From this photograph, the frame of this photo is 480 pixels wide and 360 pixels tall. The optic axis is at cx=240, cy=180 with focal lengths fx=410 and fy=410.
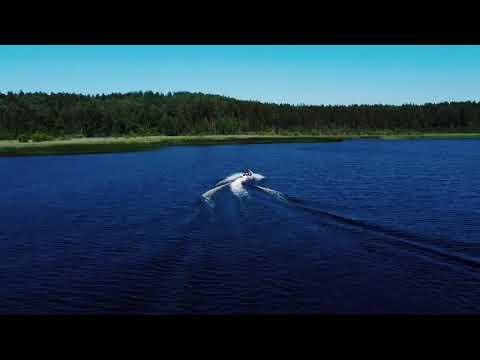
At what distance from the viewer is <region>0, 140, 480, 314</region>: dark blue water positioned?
1576 cm

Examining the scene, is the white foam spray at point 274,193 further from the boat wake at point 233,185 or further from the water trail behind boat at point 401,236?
the water trail behind boat at point 401,236

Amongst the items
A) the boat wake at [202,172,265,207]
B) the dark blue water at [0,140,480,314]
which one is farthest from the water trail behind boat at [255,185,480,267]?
the boat wake at [202,172,265,207]

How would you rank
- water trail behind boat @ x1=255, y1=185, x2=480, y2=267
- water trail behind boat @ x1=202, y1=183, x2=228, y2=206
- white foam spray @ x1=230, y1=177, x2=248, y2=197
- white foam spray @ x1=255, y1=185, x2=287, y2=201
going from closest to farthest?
water trail behind boat @ x1=255, y1=185, x2=480, y2=267, water trail behind boat @ x1=202, y1=183, x2=228, y2=206, white foam spray @ x1=255, y1=185, x2=287, y2=201, white foam spray @ x1=230, y1=177, x2=248, y2=197

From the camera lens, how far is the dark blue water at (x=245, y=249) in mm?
15758

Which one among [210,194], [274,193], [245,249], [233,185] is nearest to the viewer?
[245,249]

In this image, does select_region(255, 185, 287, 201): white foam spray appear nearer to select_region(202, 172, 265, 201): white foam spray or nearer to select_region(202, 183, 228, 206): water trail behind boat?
select_region(202, 172, 265, 201): white foam spray

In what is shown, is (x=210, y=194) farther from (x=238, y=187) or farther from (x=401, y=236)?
(x=401, y=236)

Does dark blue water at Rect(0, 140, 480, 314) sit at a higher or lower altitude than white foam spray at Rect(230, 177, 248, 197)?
lower

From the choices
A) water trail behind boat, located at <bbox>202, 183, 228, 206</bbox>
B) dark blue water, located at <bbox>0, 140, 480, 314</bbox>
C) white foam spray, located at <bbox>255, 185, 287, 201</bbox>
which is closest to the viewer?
dark blue water, located at <bbox>0, 140, 480, 314</bbox>

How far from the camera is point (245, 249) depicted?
22469mm

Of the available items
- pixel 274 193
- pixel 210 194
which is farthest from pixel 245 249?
pixel 210 194

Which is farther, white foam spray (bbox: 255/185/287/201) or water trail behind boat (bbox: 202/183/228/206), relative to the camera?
white foam spray (bbox: 255/185/287/201)
